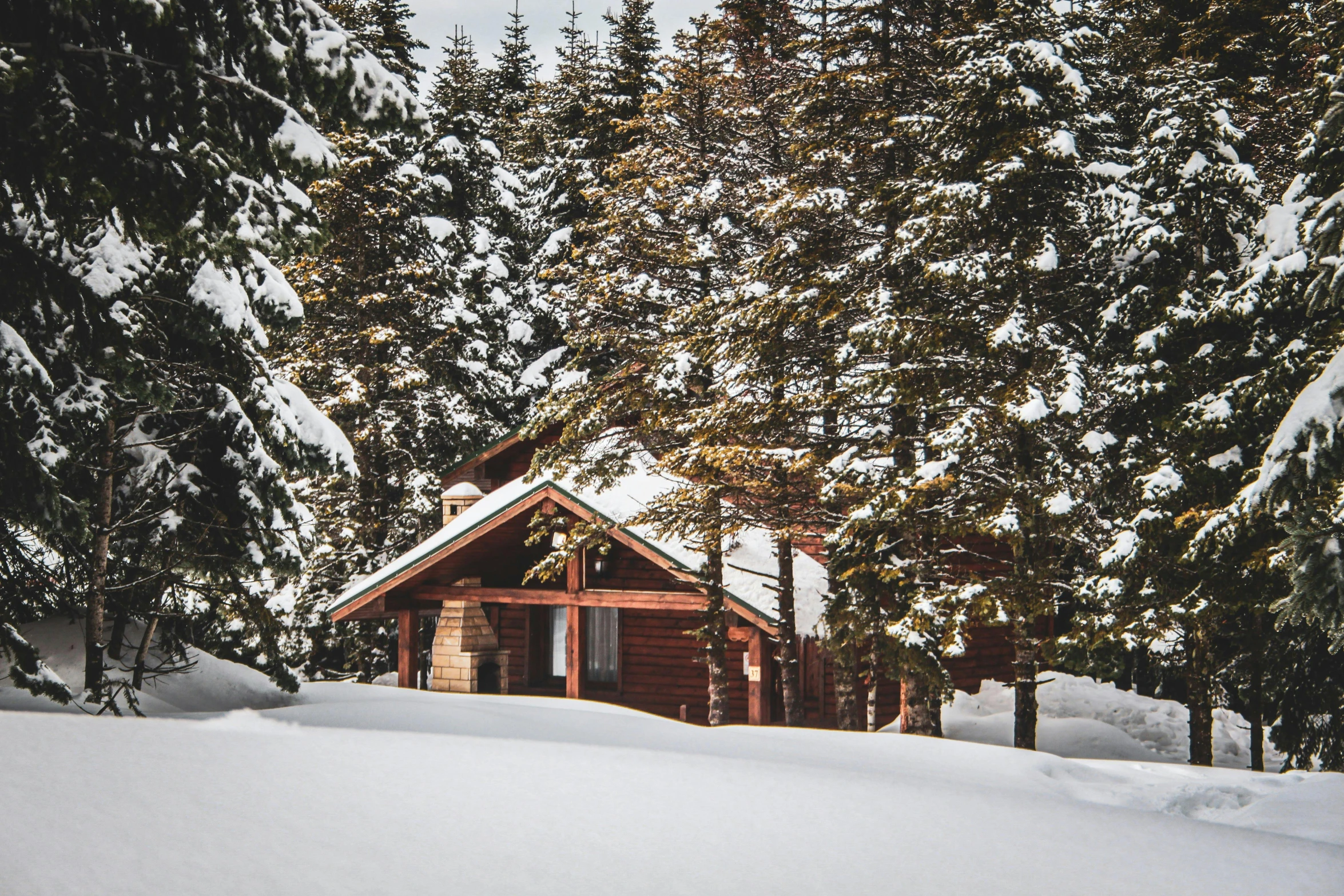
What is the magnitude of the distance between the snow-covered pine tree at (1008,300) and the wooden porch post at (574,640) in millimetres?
7021

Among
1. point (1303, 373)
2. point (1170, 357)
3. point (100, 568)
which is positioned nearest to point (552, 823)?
point (100, 568)

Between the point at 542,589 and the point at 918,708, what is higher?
the point at 542,589

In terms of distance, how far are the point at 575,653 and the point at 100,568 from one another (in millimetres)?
10060

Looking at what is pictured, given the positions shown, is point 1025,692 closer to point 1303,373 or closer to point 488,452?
point 1303,373

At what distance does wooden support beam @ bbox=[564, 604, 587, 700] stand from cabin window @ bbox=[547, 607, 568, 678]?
477 cm

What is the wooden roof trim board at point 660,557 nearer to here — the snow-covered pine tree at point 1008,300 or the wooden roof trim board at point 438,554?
the wooden roof trim board at point 438,554

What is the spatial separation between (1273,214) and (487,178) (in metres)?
23.3

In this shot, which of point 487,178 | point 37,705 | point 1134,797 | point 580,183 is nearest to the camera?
point 1134,797

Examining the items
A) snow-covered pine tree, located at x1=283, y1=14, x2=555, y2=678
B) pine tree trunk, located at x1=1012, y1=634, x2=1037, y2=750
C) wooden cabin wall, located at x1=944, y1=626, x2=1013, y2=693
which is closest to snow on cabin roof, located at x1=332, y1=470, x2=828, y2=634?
pine tree trunk, located at x1=1012, y1=634, x2=1037, y2=750

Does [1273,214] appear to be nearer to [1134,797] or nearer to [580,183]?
[1134,797]

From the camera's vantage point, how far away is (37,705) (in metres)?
6.80

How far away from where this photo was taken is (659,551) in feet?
54.1

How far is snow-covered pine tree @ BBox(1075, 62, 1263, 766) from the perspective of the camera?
984cm

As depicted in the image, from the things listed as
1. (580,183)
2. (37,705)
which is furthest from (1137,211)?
(580,183)
